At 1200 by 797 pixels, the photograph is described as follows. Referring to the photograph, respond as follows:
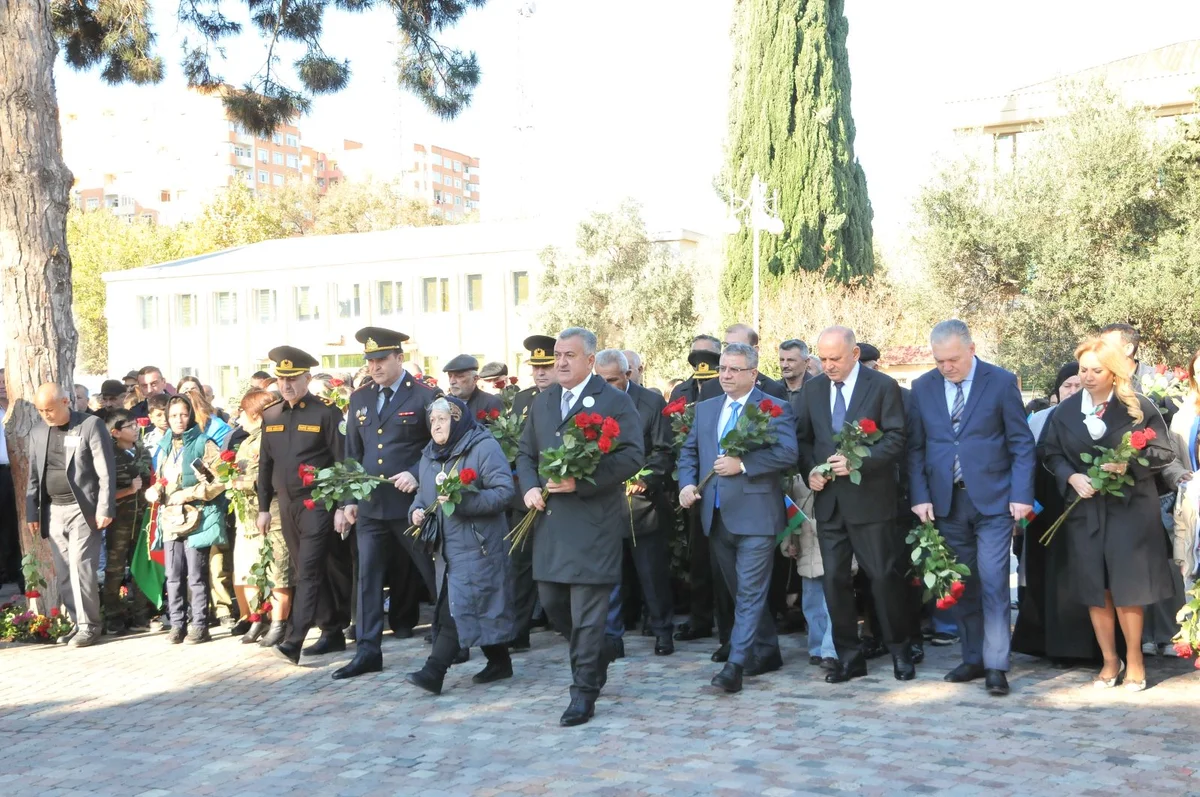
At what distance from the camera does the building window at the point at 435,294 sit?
156ft

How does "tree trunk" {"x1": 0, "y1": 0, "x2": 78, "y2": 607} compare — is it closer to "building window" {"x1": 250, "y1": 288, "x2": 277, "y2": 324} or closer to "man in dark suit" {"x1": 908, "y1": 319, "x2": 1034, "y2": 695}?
"man in dark suit" {"x1": 908, "y1": 319, "x2": 1034, "y2": 695}

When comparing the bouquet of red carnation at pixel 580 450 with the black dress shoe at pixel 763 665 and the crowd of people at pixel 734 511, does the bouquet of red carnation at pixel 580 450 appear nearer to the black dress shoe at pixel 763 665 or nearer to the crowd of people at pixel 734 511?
the crowd of people at pixel 734 511

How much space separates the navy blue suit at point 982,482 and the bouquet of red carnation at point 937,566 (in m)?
0.14

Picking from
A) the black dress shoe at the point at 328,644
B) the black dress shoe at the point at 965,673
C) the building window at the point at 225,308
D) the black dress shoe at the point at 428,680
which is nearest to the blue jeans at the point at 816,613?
the black dress shoe at the point at 965,673

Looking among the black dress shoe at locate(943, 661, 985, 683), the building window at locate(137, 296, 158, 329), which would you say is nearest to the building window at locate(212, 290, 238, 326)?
the building window at locate(137, 296, 158, 329)

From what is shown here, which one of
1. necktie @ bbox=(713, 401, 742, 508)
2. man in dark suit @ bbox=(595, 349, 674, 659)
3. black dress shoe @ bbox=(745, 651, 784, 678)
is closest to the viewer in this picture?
necktie @ bbox=(713, 401, 742, 508)

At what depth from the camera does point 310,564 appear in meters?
8.19

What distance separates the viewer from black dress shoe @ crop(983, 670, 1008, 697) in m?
6.84

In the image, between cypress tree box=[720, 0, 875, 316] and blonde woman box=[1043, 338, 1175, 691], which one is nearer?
blonde woman box=[1043, 338, 1175, 691]

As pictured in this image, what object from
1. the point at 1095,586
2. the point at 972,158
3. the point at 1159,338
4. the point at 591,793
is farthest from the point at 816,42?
the point at 591,793

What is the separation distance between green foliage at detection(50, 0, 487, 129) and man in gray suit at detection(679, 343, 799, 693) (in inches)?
269

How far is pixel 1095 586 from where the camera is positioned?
22.9ft

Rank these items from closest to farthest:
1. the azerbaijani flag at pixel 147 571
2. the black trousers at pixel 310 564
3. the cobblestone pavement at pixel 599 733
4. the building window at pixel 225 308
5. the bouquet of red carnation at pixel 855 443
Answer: the cobblestone pavement at pixel 599 733 < the bouquet of red carnation at pixel 855 443 < the black trousers at pixel 310 564 < the azerbaijani flag at pixel 147 571 < the building window at pixel 225 308

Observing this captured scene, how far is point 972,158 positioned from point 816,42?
5.82 m
